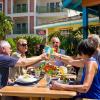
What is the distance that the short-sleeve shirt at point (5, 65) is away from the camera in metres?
6.14

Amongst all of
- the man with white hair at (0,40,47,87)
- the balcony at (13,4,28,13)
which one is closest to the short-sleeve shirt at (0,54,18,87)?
the man with white hair at (0,40,47,87)

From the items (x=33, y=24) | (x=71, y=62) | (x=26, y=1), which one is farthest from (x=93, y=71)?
(x=26, y=1)

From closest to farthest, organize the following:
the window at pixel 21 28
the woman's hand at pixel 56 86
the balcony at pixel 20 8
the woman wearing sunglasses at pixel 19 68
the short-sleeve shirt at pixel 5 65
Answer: the woman's hand at pixel 56 86 → the short-sleeve shirt at pixel 5 65 → the woman wearing sunglasses at pixel 19 68 → the window at pixel 21 28 → the balcony at pixel 20 8

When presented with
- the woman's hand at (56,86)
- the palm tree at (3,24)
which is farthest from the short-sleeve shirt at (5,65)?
the palm tree at (3,24)

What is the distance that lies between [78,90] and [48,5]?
51.0m

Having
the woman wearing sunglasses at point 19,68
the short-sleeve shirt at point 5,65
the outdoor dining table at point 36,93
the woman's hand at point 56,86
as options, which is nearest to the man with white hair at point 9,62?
the short-sleeve shirt at point 5,65

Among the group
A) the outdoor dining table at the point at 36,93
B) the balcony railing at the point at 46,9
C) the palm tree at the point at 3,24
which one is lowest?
the outdoor dining table at the point at 36,93

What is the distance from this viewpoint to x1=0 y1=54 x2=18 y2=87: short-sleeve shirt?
6.14 m

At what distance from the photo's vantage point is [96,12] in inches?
691

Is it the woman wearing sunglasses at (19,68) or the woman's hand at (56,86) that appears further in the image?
the woman wearing sunglasses at (19,68)

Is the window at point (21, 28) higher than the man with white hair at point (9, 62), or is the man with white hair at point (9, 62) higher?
the window at point (21, 28)

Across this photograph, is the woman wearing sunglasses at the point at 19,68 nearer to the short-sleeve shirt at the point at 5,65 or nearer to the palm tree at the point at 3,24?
the short-sleeve shirt at the point at 5,65

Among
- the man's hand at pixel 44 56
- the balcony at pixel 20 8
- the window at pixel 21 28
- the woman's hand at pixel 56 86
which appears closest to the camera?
the woman's hand at pixel 56 86

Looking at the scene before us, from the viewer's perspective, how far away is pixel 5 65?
623 cm
